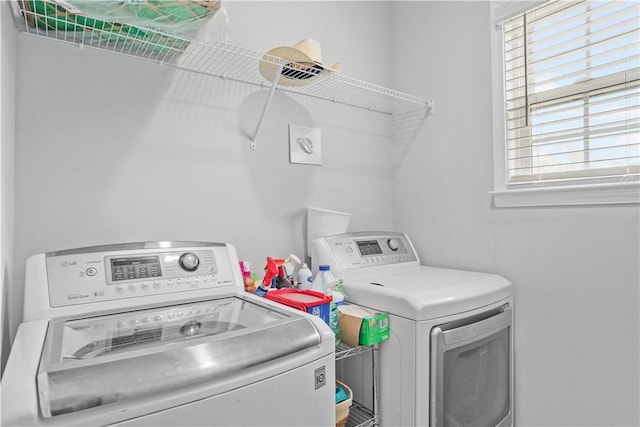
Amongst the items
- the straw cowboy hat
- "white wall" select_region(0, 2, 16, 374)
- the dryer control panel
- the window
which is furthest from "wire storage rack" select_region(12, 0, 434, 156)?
the dryer control panel

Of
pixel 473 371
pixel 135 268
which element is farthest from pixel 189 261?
pixel 473 371

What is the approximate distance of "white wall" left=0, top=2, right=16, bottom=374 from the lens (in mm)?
915

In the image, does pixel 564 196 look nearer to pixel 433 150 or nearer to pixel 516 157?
pixel 516 157

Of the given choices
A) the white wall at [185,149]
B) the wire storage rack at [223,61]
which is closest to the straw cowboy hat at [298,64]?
the wire storage rack at [223,61]

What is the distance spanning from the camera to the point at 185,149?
1.60 metres

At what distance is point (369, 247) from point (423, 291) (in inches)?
21.9

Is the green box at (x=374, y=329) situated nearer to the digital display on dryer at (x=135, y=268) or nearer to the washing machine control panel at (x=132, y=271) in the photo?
the washing machine control panel at (x=132, y=271)

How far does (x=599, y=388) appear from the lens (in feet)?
4.88

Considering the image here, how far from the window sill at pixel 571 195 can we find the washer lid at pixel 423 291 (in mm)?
369

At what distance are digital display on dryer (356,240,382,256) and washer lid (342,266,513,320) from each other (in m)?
0.10

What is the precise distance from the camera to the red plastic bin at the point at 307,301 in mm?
1242

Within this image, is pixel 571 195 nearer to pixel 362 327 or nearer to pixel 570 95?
pixel 570 95

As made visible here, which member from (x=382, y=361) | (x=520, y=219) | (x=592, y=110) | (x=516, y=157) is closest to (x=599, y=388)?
(x=520, y=219)

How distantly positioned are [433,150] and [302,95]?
80cm
